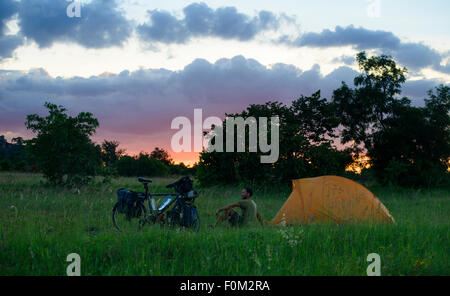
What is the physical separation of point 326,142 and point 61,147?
54.5 feet

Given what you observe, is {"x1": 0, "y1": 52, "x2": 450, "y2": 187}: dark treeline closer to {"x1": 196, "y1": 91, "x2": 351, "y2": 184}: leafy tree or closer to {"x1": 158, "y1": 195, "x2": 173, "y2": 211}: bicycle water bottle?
{"x1": 196, "y1": 91, "x2": 351, "y2": 184}: leafy tree

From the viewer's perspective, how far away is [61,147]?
19.6 m

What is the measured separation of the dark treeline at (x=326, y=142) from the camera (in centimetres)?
1989

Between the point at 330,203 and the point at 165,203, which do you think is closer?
the point at 165,203

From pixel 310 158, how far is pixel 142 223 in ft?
54.5

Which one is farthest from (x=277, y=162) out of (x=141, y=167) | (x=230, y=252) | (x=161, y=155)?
(x=161, y=155)

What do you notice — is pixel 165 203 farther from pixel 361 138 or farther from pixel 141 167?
pixel 141 167

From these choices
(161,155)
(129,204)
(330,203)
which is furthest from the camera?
(161,155)

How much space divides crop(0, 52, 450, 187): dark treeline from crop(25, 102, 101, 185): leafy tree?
0.16 ft

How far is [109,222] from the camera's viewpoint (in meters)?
9.38

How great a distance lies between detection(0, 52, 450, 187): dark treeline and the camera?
19.9 m

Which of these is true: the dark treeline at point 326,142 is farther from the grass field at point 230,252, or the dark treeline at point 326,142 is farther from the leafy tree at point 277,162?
the grass field at point 230,252
